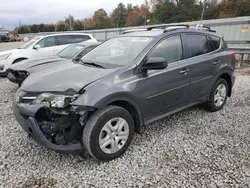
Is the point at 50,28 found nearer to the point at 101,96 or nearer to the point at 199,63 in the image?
the point at 199,63

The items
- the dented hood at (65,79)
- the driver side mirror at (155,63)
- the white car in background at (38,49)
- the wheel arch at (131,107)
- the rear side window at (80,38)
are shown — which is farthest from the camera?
the rear side window at (80,38)

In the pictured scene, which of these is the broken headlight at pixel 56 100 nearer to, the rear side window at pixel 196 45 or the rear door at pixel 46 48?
the rear side window at pixel 196 45

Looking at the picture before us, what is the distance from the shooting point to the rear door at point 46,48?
7.95m

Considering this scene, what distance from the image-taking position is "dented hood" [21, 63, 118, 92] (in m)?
2.57

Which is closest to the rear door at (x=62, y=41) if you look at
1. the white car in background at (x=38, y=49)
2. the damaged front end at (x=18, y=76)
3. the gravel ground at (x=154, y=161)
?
the white car in background at (x=38, y=49)

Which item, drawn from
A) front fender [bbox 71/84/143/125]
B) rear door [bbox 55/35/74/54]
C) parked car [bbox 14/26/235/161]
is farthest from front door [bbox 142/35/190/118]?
rear door [bbox 55/35/74/54]

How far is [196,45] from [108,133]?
7.53 feet

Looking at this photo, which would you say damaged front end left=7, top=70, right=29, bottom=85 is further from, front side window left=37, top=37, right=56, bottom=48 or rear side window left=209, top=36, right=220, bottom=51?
rear side window left=209, top=36, right=220, bottom=51

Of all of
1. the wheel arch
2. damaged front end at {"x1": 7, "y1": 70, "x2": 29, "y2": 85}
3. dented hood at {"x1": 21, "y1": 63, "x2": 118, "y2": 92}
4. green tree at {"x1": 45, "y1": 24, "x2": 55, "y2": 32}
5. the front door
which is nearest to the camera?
dented hood at {"x1": 21, "y1": 63, "x2": 118, "y2": 92}

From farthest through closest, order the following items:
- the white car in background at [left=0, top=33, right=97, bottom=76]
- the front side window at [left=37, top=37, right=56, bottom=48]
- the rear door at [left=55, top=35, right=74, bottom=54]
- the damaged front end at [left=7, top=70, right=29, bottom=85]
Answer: the rear door at [left=55, top=35, right=74, bottom=54] < the front side window at [left=37, top=37, right=56, bottom=48] < the white car in background at [left=0, top=33, right=97, bottom=76] < the damaged front end at [left=7, top=70, right=29, bottom=85]

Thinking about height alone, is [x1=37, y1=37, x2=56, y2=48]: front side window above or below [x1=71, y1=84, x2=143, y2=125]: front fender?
above

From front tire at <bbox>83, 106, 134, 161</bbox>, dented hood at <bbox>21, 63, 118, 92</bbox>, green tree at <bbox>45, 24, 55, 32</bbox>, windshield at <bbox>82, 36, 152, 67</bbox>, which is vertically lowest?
front tire at <bbox>83, 106, 134, 161</bbox>

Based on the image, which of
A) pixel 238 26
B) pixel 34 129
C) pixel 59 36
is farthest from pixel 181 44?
pixel 238 26

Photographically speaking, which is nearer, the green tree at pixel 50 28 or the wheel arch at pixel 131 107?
the wheel arch at pixel 131 107
